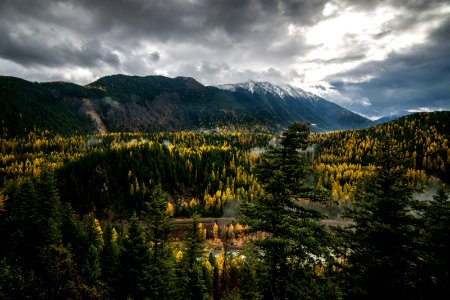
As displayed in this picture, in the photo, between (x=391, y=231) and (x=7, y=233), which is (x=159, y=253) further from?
(x=391, y=231)

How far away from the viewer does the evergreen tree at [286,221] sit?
13.1 metres

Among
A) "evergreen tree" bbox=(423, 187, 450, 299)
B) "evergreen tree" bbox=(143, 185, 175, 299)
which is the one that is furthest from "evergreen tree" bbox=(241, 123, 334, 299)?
"evergreen tree" bbox=(143, 185, 175, 299)

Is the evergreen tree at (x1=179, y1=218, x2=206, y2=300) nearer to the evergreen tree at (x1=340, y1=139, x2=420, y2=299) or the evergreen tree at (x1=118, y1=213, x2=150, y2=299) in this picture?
the evergreen tree at (x1=118, y1=213, x2=150, y2=299)

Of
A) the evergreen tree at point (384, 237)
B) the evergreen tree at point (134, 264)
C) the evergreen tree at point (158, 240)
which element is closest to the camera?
the evergreen tree at point (384, 237)

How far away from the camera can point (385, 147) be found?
16828mm

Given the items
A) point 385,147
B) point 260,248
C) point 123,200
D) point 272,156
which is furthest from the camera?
point 123,200

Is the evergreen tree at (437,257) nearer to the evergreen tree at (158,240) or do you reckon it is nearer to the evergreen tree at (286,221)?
the evergreen tree at (286,221)

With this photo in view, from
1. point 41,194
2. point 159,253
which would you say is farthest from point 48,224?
point 159,253

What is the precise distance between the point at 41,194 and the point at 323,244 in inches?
1580

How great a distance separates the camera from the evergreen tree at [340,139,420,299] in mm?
14383

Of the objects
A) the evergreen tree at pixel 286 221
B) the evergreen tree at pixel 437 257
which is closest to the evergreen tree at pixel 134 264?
the evergreen tree at pixel 286 221

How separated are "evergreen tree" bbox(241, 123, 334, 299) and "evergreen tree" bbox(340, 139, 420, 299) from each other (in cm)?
378

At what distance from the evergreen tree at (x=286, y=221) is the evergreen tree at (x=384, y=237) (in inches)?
149

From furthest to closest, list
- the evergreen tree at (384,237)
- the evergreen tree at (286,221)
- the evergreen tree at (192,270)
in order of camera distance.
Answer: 1. the evergreen tree at (192,270)
2. the evergreen tree at (384,237)
3. the evergreen tree at (286,221)
